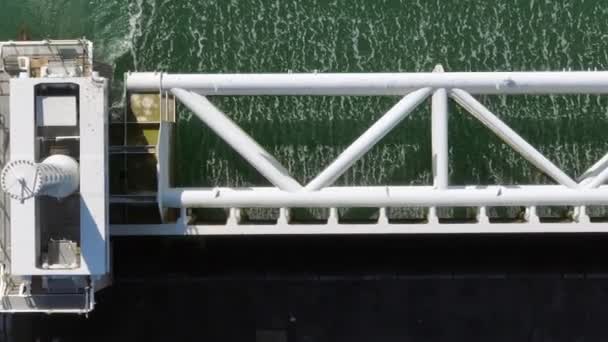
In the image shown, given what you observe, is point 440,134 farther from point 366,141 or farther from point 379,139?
point 366,141

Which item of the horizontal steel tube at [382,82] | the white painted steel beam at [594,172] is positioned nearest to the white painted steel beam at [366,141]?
the horizontal steel tube at [382,82]

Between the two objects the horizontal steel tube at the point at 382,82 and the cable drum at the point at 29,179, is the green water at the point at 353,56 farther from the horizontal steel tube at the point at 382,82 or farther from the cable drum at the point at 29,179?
the cable drum at the point at 29,179

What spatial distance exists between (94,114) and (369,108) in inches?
271

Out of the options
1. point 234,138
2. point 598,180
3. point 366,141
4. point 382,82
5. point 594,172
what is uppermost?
point 382,82

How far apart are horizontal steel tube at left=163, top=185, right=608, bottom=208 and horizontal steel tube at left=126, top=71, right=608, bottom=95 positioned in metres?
2.03

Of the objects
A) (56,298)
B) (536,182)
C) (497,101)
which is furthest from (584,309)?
(56,298)

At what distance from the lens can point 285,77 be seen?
12805 mm

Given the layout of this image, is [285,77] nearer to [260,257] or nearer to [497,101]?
[260,257]

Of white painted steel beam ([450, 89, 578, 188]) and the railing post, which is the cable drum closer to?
the railing post

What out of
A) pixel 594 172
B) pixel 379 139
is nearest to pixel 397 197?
pixel 379 139

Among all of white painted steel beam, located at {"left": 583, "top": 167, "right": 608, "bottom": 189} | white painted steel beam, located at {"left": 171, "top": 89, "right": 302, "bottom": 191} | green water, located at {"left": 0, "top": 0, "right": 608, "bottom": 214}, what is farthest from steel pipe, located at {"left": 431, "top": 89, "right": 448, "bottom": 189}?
white painted steel beam, located at {"left": 583, "top": 167, "right": 608, "bottom": 189}

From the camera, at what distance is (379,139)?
12828 millimetres

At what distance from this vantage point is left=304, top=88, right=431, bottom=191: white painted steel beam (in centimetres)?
1262

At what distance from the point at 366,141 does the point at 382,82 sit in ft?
4.10
